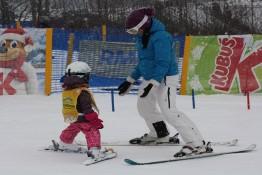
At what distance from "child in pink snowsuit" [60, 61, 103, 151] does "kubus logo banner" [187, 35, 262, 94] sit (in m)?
7.45

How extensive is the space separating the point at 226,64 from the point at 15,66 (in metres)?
4.67

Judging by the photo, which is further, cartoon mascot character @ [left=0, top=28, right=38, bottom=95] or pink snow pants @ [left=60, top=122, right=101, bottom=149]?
cartoon mascot character @ [left=0, top=28, right=38, bottom=95]

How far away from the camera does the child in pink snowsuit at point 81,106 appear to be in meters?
6.27

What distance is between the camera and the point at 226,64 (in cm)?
1355

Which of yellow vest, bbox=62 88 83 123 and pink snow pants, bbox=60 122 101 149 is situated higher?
yellow vest, bbox=62 88 83 123

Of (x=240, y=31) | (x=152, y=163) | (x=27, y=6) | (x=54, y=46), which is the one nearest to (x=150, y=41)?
(x=152, y=163)

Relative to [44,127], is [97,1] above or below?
above

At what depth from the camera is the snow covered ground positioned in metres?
5.82

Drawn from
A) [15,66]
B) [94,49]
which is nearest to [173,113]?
[15,66]

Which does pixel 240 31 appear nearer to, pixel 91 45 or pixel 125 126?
pixel 91 45

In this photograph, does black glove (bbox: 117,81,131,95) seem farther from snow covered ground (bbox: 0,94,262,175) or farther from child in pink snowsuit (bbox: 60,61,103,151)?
snow covered ground (bbox: 0,94,262,175)

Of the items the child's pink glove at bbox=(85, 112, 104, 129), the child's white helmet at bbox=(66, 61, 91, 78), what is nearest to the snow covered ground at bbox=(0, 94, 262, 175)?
the child's pink glove at bbox=(85, 112, 104, 129)

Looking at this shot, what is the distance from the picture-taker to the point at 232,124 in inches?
351

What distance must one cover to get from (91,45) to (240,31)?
11.5m
